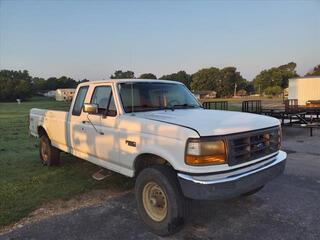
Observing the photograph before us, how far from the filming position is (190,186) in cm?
380

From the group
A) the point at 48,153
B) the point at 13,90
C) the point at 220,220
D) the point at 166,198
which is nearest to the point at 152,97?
the point at 166,198

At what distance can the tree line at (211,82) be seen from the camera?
Answer: 9706cm

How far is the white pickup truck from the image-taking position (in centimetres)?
383

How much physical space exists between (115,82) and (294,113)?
11.5 meters

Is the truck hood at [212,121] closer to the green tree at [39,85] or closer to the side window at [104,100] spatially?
the side window at [104,100]

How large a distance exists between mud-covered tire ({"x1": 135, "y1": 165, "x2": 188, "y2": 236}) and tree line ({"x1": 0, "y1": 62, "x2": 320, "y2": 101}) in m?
78.0

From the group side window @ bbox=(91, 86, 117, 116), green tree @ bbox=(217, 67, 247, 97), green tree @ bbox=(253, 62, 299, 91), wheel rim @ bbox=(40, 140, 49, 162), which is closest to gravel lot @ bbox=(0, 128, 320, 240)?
side window @ bbox=(91, 86, 117, 116)

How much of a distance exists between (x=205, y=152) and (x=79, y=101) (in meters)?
3.28

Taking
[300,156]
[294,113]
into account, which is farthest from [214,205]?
[294,113]

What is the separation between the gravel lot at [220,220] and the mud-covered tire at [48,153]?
2695mm

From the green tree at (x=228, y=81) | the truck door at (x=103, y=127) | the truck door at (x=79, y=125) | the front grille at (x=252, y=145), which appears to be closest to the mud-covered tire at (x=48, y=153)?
the truck door at (x=79, y=125)

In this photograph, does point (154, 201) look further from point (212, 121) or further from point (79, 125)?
point (79, 125)

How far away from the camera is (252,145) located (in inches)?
167

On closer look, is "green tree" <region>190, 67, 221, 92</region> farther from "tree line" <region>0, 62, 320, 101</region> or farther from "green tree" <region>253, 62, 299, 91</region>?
"green tree" <region>253, 62, 299, 91</region>
